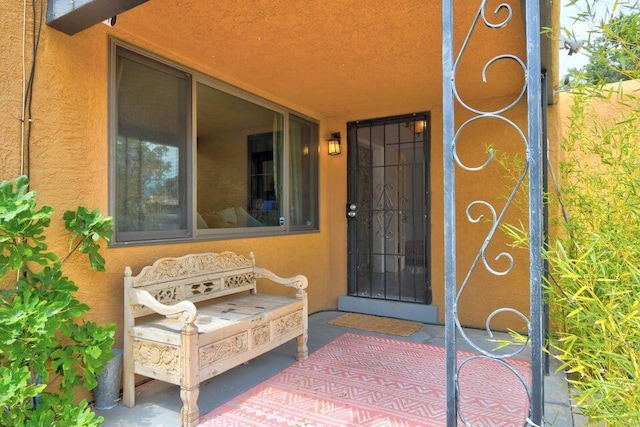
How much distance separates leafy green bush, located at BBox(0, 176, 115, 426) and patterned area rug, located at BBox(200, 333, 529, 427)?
781mm

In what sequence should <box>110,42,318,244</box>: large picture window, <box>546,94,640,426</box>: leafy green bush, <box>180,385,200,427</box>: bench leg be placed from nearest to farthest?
<box>546,94,640,426</box>: leafy green bush, <box>180,385,200,427</box>: bench leg, <box>110,42,318,244</box>: large picture window

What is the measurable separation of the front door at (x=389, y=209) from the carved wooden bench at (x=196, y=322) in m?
1.93

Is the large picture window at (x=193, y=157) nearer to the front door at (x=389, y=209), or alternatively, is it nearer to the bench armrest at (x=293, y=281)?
the bench armrest at (x=293, y=281)

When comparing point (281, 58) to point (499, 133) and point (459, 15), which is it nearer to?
point (459, 15)

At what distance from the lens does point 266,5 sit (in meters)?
2.31

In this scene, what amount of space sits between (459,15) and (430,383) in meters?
2.63

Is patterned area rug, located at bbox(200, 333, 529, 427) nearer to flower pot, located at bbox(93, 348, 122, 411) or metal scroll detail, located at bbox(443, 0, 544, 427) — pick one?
flower pot, located at bbox(93, 348, 122, 411)

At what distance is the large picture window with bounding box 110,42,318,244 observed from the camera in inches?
105

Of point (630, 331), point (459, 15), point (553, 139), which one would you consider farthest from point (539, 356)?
point (553, 139)

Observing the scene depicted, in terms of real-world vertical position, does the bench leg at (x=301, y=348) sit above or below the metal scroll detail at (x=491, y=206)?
below

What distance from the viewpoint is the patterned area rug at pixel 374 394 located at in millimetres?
2234

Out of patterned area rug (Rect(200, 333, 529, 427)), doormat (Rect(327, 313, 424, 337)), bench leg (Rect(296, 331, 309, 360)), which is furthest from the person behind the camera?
doormat (Rect(327, 313, 424, 337))

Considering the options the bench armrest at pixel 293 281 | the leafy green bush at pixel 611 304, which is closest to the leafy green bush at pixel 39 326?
the bench armrest at pixel 293 281

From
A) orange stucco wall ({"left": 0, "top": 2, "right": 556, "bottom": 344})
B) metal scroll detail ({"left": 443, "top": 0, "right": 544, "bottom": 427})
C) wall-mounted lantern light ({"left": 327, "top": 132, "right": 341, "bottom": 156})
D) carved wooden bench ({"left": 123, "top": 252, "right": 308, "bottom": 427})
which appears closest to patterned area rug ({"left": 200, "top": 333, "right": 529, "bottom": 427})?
carved wooden bench ({"left": 123, "top": 252, "right": 308, "bottom": 427})
